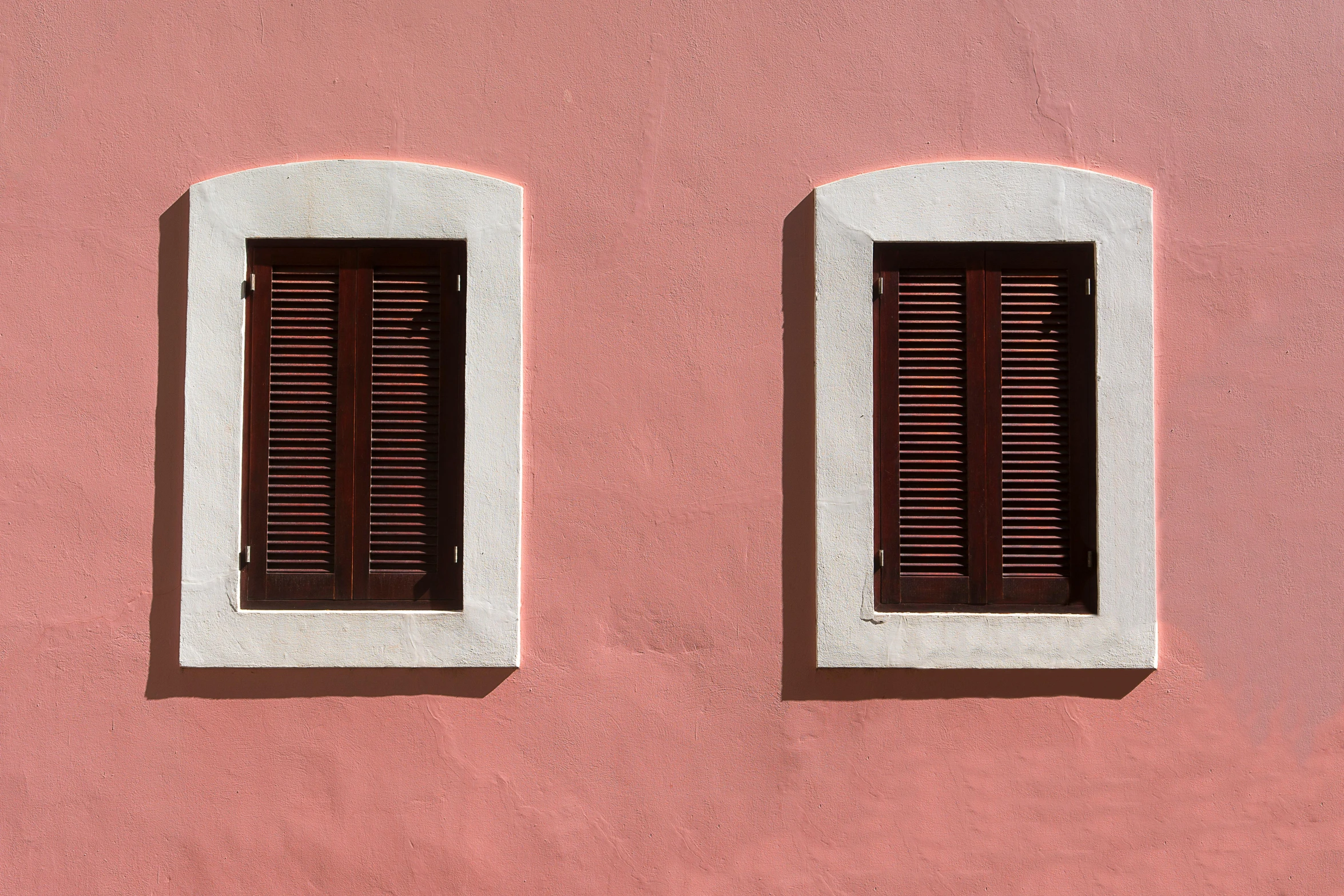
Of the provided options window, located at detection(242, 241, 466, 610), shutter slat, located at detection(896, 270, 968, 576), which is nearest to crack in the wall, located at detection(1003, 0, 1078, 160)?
shutter slat, located at detection(896, 270, 968, 576)

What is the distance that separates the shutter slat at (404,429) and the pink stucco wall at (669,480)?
1.17ft

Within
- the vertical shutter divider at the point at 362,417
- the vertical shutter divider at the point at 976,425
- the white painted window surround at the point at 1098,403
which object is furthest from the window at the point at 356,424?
the vertical shutter divider at the point at 976,425

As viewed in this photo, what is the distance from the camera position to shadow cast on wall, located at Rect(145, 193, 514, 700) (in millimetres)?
3281

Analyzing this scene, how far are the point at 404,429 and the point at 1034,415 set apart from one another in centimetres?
221

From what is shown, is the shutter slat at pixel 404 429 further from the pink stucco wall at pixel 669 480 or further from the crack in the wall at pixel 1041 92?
the crack in the wall at pixel 1041 92

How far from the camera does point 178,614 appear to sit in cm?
330

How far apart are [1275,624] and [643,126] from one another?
Answer: 110 inches

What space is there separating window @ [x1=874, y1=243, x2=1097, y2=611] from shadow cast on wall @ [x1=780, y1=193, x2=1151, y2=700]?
24cm

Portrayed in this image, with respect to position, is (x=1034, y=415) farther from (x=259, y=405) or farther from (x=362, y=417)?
(x=259, y=405)

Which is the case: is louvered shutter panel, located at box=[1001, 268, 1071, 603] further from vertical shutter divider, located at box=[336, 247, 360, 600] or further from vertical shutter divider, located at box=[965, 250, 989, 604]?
vertical shutter divider, located at box=[336, 247, 360, 600]

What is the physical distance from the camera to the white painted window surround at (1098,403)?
3270mm

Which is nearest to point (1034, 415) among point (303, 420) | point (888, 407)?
point (888, 407)

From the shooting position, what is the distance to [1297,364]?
3369 mm

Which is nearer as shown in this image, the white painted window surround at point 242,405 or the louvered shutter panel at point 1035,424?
the white painted window surround at point 242,405
